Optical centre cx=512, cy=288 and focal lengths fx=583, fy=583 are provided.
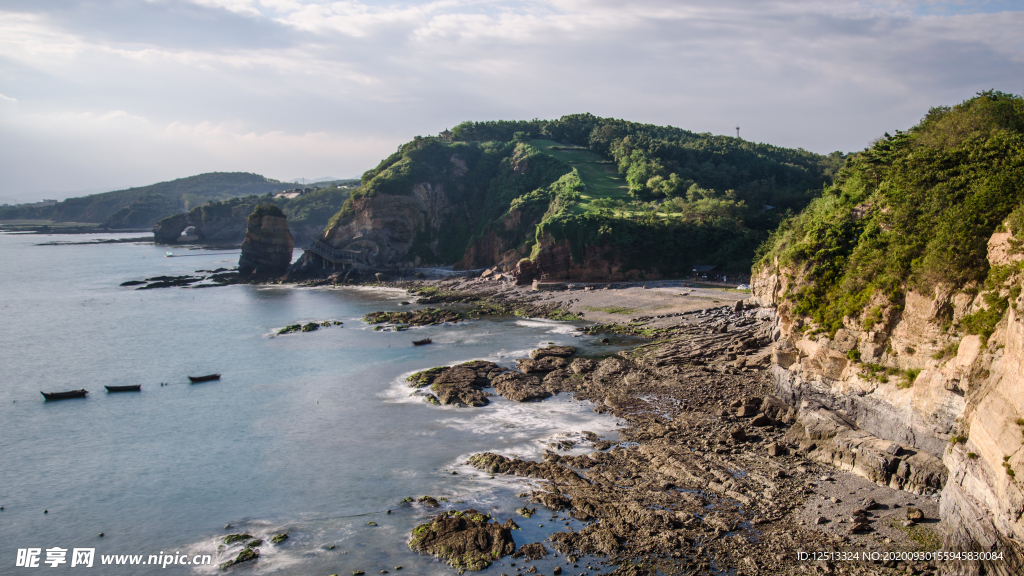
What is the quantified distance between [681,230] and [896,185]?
41.5 m

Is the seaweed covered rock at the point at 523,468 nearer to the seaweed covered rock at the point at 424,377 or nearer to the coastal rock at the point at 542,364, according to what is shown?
the seaweed covered rock at the point at 424,377

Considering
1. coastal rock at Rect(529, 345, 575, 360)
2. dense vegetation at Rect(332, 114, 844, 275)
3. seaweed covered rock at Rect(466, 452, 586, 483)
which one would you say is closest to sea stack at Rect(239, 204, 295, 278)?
dense vegetation at Rect(332, 114, 844, 275)

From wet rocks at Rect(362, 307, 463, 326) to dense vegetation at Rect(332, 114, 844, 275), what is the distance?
15795mm

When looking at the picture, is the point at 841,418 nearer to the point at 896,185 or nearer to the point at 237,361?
the point at 896,185

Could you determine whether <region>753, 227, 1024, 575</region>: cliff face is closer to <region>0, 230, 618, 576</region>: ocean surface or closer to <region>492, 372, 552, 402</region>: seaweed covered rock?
<region>0, 230, 618, 576</region>: ocean surface

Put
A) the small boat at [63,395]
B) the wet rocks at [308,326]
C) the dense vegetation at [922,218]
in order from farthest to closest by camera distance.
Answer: the wet rocks at [308,326]
the small boat at [63,395]
the dense vegetation at [922,218]

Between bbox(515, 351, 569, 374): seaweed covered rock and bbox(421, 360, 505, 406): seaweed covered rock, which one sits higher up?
bbox(515, 351, 569, 374): seaweed covered rock

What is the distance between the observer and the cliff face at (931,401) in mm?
12516

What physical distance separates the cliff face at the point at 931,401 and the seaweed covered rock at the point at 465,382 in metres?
14.3

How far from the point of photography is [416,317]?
171ft

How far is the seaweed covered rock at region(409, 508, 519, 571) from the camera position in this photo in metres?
16.0

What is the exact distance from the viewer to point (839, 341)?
2139cm

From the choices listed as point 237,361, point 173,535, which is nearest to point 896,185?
point 173,535

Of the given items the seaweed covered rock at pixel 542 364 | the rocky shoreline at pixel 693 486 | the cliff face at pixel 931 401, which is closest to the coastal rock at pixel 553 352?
the seaweed covered rock at pixel 542 364
